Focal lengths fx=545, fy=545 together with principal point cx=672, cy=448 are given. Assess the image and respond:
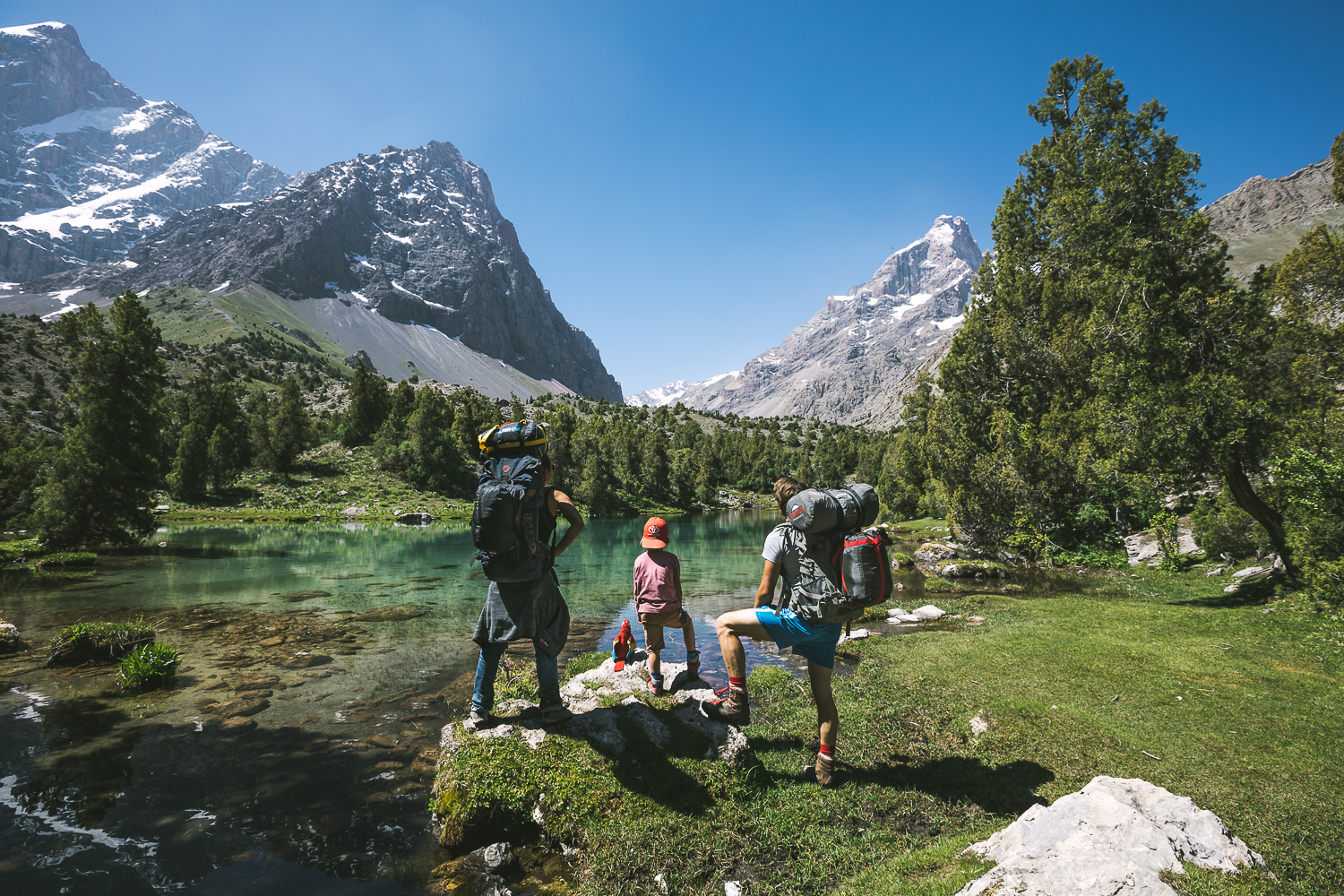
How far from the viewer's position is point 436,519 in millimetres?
73438

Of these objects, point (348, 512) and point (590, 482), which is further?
point (590, 482)

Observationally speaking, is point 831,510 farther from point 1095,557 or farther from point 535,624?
point 1095,557

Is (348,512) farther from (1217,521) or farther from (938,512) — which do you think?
(1217,521)

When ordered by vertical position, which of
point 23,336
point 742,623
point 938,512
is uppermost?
point 23,336

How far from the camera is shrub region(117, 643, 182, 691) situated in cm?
1080

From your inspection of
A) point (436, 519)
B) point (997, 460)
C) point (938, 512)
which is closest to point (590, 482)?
point (436, 519)

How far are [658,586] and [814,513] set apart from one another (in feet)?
12.8

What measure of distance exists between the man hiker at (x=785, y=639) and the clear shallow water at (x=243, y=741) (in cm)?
387

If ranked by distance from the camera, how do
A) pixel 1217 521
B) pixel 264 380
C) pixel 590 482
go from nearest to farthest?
pixel 1217 521 < pixel 590 482 < pixel 264 380

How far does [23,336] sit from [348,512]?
9478 cm

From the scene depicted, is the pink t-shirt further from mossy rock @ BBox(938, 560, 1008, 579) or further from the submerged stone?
mossy rock @ BBox(938, 560, 1008, 579)

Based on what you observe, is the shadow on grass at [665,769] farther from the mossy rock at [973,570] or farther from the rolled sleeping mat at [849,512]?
the mossy rock at [973,570]

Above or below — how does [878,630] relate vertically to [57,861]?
below

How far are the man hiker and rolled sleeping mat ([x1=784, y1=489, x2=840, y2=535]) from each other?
0.26 metres
